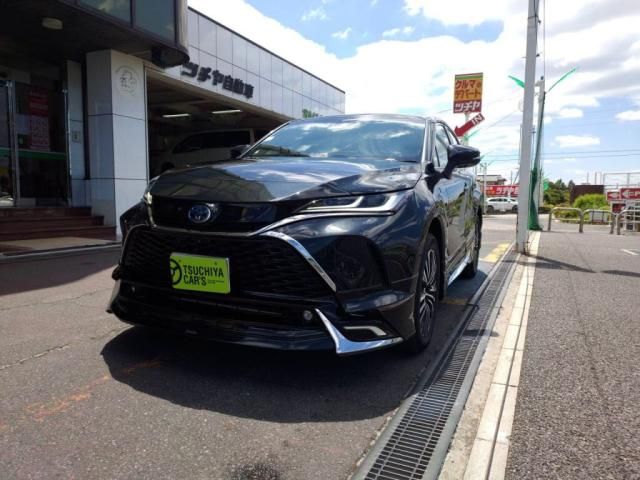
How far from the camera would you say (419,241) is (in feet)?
9.18

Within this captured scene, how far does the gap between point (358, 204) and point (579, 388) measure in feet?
5.30

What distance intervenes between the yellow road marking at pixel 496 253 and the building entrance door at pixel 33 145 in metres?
8.45

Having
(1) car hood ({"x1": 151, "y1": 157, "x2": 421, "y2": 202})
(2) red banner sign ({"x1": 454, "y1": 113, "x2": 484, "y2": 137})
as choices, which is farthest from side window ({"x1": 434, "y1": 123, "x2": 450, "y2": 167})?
(2) red banner sign ({"x1": 454, "y1": 113, "x2": 484, "y2": 137})

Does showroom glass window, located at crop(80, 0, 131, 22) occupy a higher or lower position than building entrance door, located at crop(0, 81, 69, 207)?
higher

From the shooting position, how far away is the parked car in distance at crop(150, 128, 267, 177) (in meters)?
15.0

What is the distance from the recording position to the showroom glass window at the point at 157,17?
29.1ft

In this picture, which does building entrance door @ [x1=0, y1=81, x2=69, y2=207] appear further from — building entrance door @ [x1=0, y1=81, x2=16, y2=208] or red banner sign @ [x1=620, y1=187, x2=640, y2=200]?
red banner sign @ [x1=620, y1=187, x2=640, y2=200]

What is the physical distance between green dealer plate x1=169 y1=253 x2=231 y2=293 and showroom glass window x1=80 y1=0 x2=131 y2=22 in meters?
7.07

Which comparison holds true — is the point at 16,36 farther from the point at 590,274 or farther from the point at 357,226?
the point at 590,274

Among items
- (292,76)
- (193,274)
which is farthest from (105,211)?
(292,76)

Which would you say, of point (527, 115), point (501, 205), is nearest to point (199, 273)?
A: point (527, 115)

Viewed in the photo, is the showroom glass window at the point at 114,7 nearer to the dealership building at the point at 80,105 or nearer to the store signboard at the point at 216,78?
the dealership building at the point at 80,105

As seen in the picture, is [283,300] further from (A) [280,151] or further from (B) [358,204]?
(A) [280,151]

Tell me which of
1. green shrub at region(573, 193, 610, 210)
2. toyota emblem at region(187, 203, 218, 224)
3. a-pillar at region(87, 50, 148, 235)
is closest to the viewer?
toyota emblem at region(187, 203, 218, 224)
